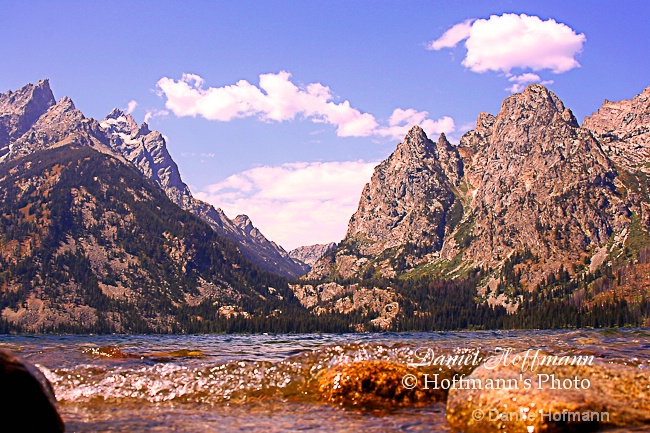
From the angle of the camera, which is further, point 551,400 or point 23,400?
point 551,400

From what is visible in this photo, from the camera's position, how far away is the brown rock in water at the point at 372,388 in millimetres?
21234

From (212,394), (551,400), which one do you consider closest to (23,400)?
(212,394)

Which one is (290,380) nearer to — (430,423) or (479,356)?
(430,423)

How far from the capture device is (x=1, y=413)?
13.6 metres

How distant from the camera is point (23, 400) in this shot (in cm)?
1423

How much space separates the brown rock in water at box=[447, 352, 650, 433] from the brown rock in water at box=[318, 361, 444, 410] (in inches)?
136

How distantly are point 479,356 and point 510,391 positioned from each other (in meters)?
11.5

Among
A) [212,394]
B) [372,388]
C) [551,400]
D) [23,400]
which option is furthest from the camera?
[212,394]

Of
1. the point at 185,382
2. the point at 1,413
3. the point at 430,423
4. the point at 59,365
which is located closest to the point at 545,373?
the point at 430,423

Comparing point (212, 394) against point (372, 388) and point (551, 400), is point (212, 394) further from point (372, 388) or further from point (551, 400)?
point (551, 400)

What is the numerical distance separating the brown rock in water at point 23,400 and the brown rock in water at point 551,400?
1205 cm

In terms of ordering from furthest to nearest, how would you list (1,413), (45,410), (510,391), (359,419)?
(359,419)
(510,391)
(45,410)
(1,413)

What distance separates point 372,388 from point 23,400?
12461mm

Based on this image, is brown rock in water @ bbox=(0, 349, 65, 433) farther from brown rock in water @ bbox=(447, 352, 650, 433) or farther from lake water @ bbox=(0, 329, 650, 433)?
brown rock in water @ bbox=(447, 352, 650, 433)
